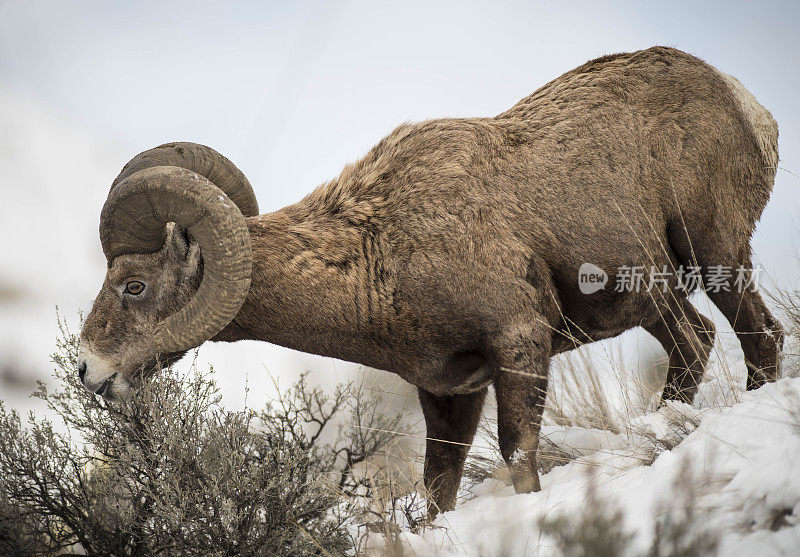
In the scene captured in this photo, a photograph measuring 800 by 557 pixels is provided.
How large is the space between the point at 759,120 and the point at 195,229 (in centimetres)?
418

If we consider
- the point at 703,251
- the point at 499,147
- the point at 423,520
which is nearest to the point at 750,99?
the point at 703,251

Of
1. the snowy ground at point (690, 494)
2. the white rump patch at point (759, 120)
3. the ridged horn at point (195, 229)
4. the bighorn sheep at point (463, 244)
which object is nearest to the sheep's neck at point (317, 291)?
the bighorn sheep at point (463, 244)

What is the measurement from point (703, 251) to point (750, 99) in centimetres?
134

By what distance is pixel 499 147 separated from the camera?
4.61 meters

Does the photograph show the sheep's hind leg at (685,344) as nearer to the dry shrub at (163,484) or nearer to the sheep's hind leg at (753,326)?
the sheep's hind leg at (753,326)

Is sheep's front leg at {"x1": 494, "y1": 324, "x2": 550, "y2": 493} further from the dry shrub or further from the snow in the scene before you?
the dry shrub

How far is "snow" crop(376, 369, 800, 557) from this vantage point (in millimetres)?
2586

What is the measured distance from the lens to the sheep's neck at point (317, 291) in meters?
4.18

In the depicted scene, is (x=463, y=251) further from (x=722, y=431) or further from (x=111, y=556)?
(x=111, y=556)

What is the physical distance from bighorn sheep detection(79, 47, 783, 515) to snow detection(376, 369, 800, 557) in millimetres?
530

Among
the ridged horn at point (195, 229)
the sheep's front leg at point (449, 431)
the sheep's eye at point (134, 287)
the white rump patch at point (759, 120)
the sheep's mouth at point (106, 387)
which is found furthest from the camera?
the white rump patch at point (759, 120)

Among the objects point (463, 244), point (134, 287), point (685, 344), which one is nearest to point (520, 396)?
point (463, 244)

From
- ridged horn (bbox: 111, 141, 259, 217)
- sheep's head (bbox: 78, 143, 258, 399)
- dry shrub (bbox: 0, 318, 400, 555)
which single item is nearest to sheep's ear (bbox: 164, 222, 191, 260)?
sheep's head (bbox: 78, 143, 258, 399)

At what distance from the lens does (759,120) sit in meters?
5.30
